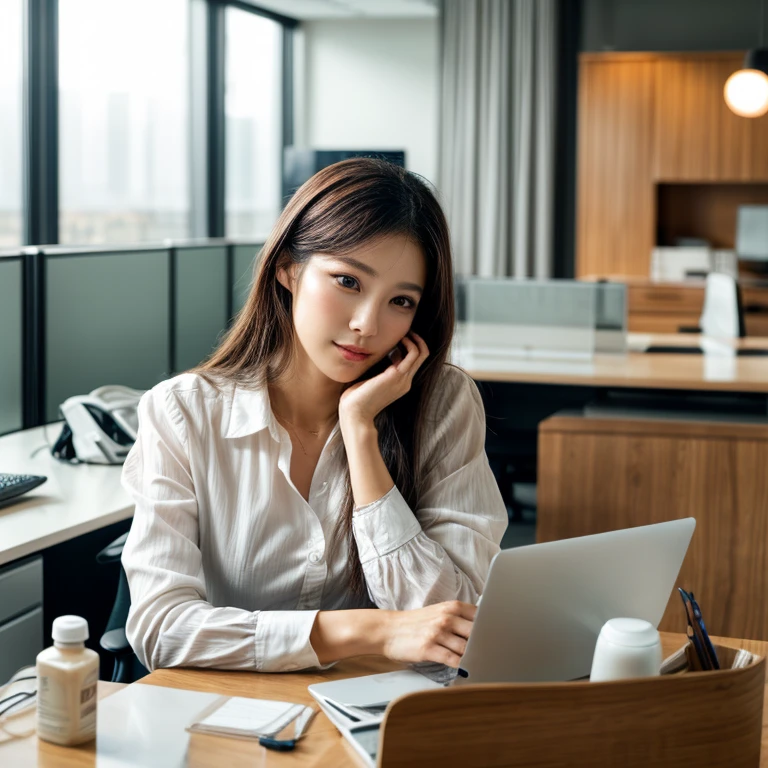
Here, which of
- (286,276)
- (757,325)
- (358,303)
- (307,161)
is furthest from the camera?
(757,325)

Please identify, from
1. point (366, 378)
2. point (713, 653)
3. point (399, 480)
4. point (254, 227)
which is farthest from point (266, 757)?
point (254, 227)

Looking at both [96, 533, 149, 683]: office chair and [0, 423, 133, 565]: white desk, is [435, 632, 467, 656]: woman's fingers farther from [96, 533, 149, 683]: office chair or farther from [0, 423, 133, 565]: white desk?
[0, 423, 133, 565]: white desk

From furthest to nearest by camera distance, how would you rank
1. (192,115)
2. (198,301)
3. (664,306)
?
(664,306) < (192,115) < (198,301)

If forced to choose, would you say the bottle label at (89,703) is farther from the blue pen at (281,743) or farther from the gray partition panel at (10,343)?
the gray partition panel at (10,343)

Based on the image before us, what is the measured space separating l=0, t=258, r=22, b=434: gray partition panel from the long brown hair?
1.27 metres

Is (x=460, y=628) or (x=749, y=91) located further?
(x=749, y=91)

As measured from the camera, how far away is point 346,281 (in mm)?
1396

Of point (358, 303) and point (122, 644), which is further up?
point (358, 303)

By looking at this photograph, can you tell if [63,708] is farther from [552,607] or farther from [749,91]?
[749,91]

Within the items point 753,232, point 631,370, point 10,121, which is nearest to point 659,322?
point 753,232

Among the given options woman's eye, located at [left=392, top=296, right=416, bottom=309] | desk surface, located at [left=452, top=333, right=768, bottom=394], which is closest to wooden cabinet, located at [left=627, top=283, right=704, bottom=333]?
desk surface, located at [left=452, top=333, right=768, bottom=394]

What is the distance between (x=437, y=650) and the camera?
1.16m

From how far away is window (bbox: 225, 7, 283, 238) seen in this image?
19.0ft

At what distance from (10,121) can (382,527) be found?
3070mm
